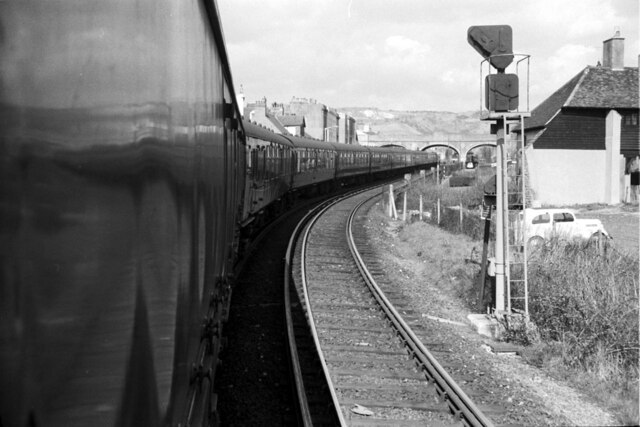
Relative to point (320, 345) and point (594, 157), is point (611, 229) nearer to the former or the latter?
point (594, 157)

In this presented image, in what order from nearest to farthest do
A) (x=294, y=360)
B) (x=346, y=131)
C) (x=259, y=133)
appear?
(x=294, y=360) → (x=259, y=133) → (x=346, y=131)

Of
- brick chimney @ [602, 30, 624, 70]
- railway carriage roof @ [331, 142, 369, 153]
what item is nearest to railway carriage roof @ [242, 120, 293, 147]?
railway carriage roof @ [331, 142, 369, 153]

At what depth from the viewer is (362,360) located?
7945 millimetres

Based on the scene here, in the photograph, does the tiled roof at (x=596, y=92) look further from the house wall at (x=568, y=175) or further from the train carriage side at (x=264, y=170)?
the train carriage side at (x=264, y=170)

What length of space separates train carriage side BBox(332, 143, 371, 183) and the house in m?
10.4

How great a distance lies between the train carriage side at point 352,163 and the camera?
37969 mm

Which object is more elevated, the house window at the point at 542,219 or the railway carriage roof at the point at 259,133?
the railway carriage roof at the point at 259,133

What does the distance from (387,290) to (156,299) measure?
10353 mm

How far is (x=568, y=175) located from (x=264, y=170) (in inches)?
1026

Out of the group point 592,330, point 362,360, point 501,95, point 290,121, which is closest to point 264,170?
point 501,95

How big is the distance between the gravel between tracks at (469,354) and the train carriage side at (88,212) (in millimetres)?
5166

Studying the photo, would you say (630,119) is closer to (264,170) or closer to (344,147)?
(344,147)

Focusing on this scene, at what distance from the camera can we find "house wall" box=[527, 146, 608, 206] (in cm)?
3716

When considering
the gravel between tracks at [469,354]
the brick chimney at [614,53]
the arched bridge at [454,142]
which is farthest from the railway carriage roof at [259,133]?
the arched bridge at [454,142]
